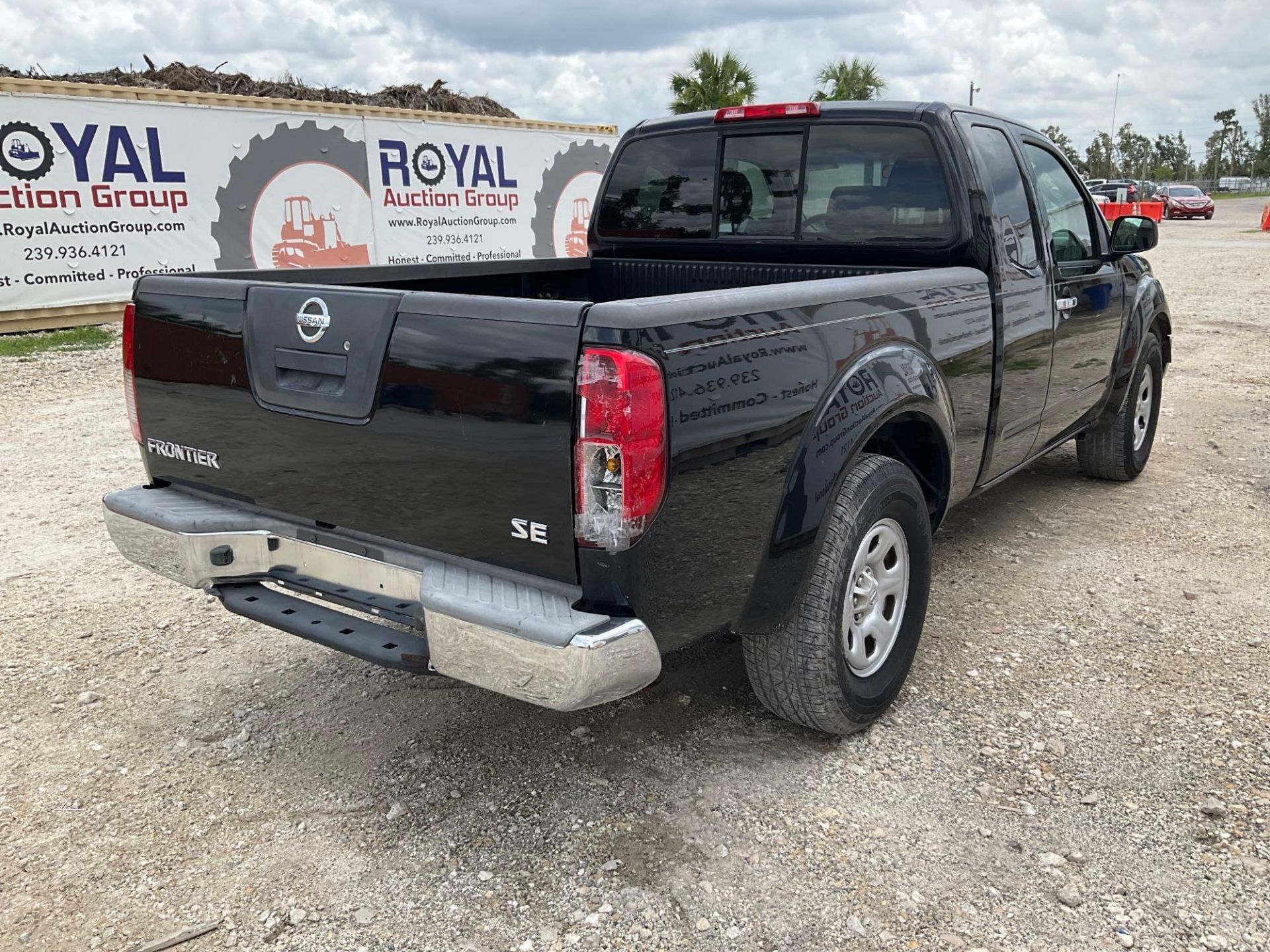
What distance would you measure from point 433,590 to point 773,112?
8.59ft

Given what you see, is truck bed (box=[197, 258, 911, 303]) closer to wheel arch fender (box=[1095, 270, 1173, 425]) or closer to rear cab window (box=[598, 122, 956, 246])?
rear cab window (box=[598, 122, 956, 246])

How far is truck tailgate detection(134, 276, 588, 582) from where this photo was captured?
2303 millimetres

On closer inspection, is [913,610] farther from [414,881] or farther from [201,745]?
[201,745]

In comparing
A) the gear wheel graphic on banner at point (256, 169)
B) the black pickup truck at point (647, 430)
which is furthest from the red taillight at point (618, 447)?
the gear wheel graphic on banner at point (256, 169)

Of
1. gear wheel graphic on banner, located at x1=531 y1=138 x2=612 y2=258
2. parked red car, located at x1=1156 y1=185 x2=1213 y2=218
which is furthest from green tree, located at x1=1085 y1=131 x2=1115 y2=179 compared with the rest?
gear wheel graphic on banner, located at x1=531 y1=138 x2=612 y2=258

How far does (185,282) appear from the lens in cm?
300

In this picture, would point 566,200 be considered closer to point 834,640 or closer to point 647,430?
point 834,640

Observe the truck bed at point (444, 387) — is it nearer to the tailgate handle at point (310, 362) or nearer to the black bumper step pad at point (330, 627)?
the tailgate handle at point (310, 362)

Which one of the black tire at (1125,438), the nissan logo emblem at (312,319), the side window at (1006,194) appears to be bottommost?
the black tire at (1125,438)

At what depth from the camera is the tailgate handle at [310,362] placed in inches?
102

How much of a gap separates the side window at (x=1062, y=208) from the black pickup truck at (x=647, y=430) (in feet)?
0.59

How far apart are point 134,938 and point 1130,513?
16.3ft

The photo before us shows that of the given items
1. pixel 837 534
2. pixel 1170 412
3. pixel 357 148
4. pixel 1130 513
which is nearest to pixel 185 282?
pixel 837 534

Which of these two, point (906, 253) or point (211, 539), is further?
point (906, 253)
